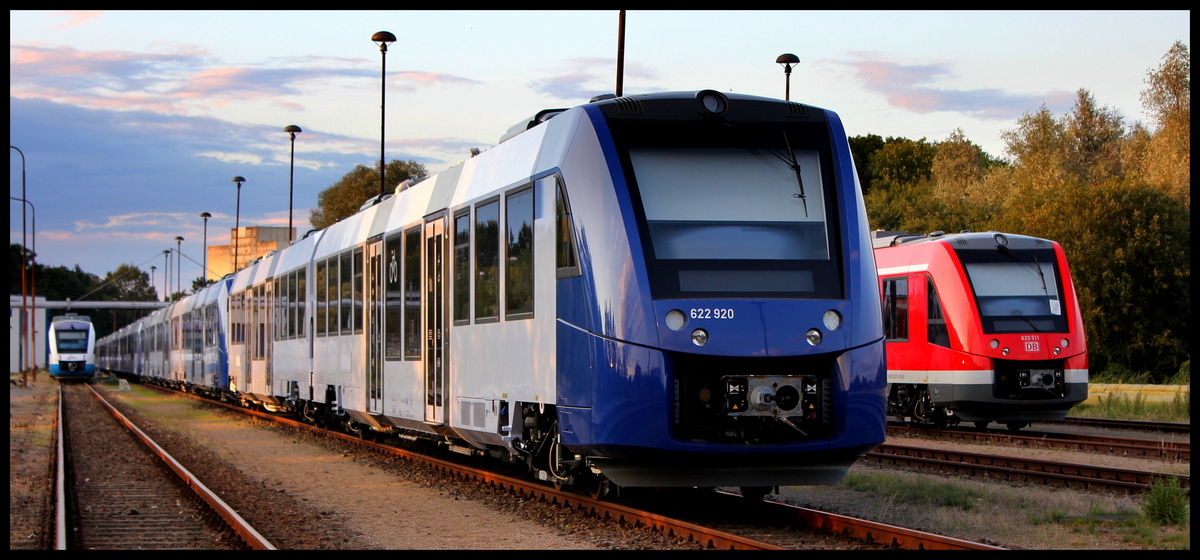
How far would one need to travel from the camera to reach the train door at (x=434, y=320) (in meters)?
12.2

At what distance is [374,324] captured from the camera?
48.9ft

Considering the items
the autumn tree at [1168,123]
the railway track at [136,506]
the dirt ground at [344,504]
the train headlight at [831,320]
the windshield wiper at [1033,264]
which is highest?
the autumn tree at [1168,123]

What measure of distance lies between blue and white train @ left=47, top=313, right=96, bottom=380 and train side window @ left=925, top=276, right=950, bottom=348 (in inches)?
2236

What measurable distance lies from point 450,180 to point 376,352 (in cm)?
317

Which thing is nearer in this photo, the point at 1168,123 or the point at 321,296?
the point at 321,296

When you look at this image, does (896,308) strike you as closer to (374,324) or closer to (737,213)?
(374,324)

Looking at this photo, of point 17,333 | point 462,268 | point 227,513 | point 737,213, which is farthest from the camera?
point 17,333

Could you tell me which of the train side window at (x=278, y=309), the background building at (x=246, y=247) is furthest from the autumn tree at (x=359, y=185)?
the train side window at (x=278, y=309)

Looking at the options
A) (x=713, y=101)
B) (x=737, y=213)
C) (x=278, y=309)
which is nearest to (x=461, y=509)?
(x=737, y=213)

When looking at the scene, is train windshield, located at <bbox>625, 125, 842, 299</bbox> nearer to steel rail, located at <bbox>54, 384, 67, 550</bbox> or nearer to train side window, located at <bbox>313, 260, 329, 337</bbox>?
steel rail, located at <bbox>54, 384, 67, 550</bbox>

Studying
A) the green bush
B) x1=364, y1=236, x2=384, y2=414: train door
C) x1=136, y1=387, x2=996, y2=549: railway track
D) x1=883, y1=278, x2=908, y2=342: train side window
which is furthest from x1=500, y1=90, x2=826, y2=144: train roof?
x1=883, y1=278, x2=908, y2=342: train side window

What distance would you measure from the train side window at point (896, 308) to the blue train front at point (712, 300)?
1116 centimetres

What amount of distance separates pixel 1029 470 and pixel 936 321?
589 centimetres

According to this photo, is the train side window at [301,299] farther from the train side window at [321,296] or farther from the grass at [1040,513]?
the grass at [1040,513]
